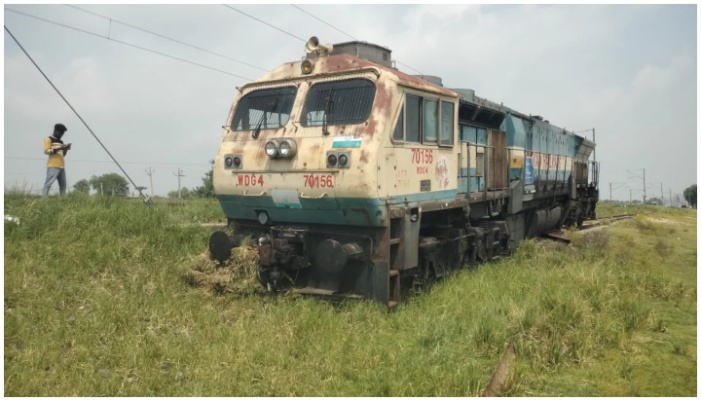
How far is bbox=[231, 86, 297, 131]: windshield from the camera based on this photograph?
24.2ft

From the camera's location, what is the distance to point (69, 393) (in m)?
4.26

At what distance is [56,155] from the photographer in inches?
386

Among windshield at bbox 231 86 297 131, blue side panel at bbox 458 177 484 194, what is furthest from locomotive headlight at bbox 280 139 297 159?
blue side panel at bbox 458 177 484 194

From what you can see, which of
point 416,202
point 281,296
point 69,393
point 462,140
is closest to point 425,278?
point 416,202

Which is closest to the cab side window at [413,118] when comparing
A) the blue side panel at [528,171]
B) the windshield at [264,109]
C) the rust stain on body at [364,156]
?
the rust stain on body at [364,156]

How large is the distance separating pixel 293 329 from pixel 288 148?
2.32 m

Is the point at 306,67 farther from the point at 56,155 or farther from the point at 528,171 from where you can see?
the point at 528,171

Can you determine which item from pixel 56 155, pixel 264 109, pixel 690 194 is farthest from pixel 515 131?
pixel 690 194

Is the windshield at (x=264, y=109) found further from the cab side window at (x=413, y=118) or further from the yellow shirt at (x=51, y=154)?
the yellow shirt at (x=51, y=154)

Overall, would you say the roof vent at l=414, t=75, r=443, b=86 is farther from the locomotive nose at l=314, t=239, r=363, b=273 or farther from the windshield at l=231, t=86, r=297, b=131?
the locomotive nose at l=314, t=239, r=363, b=273

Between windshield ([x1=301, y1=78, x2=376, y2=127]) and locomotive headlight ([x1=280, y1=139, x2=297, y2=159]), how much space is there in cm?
36

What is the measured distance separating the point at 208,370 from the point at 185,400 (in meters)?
0.61

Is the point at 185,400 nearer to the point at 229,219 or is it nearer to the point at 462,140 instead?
the point at 229,219

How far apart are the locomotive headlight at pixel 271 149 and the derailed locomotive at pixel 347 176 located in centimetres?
1
